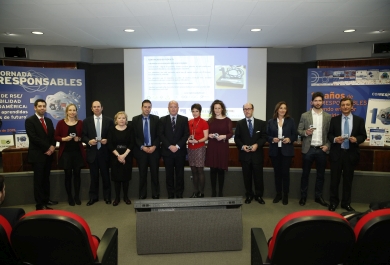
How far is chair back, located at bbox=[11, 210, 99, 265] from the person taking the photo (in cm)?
170

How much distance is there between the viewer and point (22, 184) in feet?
16.7

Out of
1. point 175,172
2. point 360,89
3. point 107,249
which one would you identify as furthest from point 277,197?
point 360,89

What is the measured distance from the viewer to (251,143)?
4910 millimetres

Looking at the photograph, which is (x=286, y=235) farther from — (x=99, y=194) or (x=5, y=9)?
(x=5, y=9)

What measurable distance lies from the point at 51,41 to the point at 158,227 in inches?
230

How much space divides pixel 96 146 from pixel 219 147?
6.22ft

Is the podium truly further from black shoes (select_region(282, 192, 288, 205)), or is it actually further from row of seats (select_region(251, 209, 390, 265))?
black shoes (select_region(282, 192, 288, 205))

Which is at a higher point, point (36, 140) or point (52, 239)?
point (36, 140)

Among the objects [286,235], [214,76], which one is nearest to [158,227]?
[286,235]

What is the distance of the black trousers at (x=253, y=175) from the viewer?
4938 mm

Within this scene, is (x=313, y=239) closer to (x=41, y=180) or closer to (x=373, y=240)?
(x=373, y=240)

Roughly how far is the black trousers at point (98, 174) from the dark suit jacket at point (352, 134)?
341 centimetres

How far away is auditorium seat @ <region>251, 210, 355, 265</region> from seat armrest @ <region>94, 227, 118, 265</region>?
1.02 m

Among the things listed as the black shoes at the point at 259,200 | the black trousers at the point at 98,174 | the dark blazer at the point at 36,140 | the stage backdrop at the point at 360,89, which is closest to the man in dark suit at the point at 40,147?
the dark blazer at the point at 36,140
